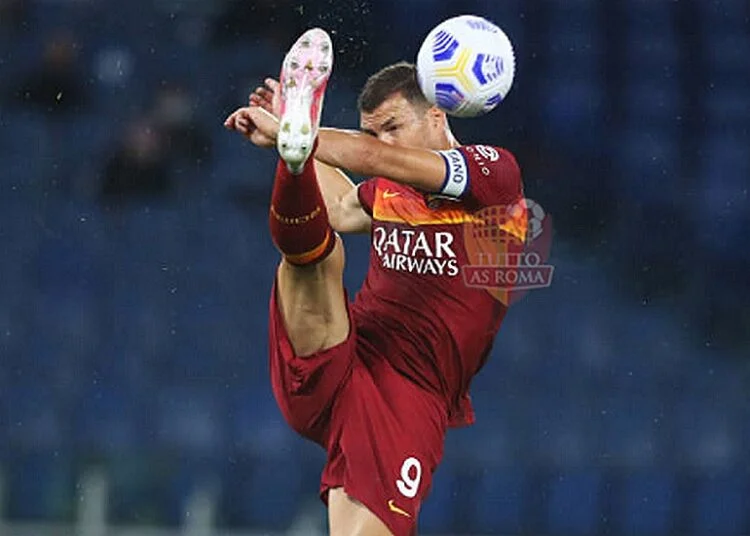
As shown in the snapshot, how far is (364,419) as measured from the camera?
4129 mm

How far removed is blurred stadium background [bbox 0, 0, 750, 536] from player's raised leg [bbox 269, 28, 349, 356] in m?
2.45

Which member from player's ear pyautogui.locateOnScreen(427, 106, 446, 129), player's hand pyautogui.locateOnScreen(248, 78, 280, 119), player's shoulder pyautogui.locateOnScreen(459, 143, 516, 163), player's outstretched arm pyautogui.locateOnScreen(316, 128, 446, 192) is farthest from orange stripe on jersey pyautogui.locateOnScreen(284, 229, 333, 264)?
player's ear pyautogui.locateOnScreen(427, 106, 446, 129)

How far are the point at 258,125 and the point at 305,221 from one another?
0.76 feet

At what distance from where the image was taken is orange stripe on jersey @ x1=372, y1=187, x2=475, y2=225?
4180mm

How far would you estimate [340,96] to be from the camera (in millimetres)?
6992

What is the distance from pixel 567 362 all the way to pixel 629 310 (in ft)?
1.14

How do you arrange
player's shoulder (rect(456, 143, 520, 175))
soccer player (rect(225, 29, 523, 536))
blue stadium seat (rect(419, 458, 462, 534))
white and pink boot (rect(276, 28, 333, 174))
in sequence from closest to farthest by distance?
white and pink boot (rect(276, 28, 333, 174)), soccer player (rect(225, 29, 523, 536)), player's shoulder (rect(456, 143, 520, 175)), blue stadium seat (rect(419, 458, 462, 534))

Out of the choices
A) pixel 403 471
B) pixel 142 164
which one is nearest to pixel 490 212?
pixel 403 471

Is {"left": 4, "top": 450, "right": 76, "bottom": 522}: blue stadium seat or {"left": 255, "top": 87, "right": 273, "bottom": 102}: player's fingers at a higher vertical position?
{"left": 255, "top": 87, "right": 273, "bottom": 102}: player's fingers

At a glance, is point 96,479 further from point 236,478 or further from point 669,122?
point 669,122

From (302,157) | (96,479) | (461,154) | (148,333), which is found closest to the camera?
(302,157)

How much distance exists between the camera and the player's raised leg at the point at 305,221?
3.57 meters

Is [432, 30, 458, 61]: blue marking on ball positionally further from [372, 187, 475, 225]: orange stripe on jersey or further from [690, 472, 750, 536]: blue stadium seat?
[690, 472, 750, 536]: blue stadium seat
